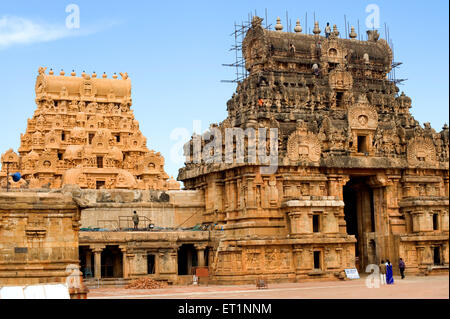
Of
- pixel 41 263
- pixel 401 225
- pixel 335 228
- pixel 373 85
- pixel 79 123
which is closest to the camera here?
pixel 41 263

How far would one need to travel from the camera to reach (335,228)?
46.1 meters

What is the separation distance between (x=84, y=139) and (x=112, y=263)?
118ft

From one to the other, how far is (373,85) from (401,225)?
10.8m

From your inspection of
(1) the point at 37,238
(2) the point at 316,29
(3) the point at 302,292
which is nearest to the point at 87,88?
(2) the point at 316,29

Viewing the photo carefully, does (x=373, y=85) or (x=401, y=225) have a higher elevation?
(x=373, y=85)

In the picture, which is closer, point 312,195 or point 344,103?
point 312,195

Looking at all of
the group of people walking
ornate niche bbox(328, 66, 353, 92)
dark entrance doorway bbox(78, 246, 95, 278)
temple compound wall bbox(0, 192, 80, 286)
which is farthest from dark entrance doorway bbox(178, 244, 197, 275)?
temple compound wall bbox(0, 192, 80, 286)

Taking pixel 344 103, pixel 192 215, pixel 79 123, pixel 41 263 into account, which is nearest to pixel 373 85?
pixel 344 103

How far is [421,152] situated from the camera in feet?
166

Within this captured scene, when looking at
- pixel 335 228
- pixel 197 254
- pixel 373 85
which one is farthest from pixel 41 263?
pixel 373 85

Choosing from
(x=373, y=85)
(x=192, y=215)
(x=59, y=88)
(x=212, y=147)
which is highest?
(x=59, y=88)

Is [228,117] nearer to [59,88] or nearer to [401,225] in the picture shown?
[401,225]

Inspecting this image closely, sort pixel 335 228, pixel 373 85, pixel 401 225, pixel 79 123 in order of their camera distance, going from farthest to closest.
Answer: pixel 79 123
pixel 373 85
pixel 401 225
pixel 335 228

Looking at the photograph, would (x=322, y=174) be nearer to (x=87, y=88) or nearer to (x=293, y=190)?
(x=293, y=190)
